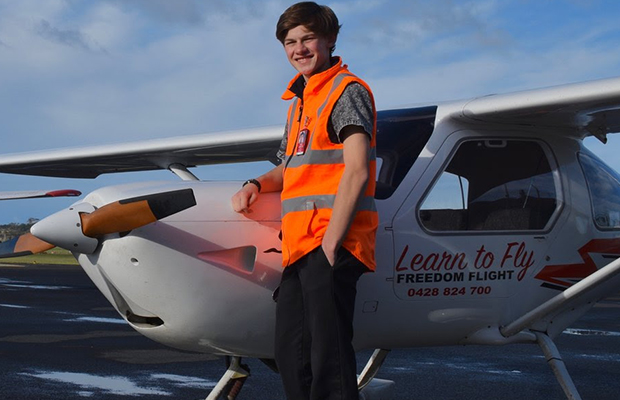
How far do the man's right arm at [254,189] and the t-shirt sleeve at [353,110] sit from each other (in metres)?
0.54

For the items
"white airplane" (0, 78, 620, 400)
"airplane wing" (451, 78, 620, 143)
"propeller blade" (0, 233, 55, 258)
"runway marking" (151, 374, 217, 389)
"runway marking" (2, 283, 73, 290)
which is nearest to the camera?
"white airplane" (0, 78, 620, 400)

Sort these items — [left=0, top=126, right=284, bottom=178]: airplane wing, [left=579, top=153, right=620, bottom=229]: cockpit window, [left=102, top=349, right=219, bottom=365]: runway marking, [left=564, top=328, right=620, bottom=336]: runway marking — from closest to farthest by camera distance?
[left=579, top=153, right=620, bottom=229]: cockpit window → [left=0, top=126, right=284, bottom=178]: airplane wing → [left=102, top=349, right=219, bottom=365]: runway marking → [left=564, top=328, right=620, bottom=336]: runway marking

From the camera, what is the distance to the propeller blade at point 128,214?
11.5 ft

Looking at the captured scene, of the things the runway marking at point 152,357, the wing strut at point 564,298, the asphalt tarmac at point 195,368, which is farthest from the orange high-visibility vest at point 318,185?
the runway marking at point 152,357

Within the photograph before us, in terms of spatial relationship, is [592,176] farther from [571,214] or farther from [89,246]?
[89,246]

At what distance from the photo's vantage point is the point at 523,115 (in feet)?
15.2

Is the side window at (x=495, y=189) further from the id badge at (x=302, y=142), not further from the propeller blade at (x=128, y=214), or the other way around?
the propeller blade at (x=128, y=214)

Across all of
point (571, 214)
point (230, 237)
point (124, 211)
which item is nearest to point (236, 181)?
point (230, 237)

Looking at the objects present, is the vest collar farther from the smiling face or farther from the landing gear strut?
the landing gear strut

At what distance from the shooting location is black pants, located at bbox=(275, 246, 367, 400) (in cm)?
335

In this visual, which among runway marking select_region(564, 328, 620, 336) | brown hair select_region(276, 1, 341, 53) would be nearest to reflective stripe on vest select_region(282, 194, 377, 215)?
brown hair select_region(276, 1, 341, 53)

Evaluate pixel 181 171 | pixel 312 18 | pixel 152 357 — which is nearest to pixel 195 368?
pixel 152 357

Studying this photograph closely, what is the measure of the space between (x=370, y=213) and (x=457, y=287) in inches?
45.2

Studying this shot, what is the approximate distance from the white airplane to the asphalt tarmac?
1.53 m
